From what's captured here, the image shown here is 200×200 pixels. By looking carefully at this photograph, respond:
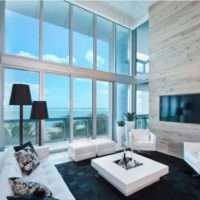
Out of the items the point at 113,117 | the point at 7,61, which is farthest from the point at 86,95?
the point at 7,61

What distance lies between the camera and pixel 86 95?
16.6 feet

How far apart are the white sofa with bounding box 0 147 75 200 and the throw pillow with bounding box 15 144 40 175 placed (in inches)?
2.7

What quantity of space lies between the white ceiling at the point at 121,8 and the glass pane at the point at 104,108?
253 centimetres

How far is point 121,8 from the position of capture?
5.35 meters

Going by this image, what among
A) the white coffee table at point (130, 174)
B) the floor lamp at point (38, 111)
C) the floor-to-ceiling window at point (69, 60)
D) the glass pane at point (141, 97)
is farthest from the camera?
the glass pane at point (141, 97)

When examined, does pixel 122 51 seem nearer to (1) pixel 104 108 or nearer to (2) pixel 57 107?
(1) pixel 104 108

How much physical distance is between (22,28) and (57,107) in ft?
7.91

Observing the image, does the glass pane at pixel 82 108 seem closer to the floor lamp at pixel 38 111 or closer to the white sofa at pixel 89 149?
the white sofa at pixel 89 149

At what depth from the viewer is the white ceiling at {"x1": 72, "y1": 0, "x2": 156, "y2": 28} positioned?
16.3 feet

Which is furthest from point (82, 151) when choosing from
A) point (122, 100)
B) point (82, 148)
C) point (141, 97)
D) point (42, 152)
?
point (141, 97)

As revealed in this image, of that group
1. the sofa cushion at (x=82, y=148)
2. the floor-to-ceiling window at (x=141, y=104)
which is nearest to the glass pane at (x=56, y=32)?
the sofa cushion at (x=82, y=148)

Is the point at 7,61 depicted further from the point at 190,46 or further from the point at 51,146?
the point at 190,46

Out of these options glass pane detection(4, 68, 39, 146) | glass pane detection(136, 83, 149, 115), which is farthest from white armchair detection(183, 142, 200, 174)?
glass pane detection(4, 68, 39, 146)

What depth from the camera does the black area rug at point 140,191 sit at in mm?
2285
